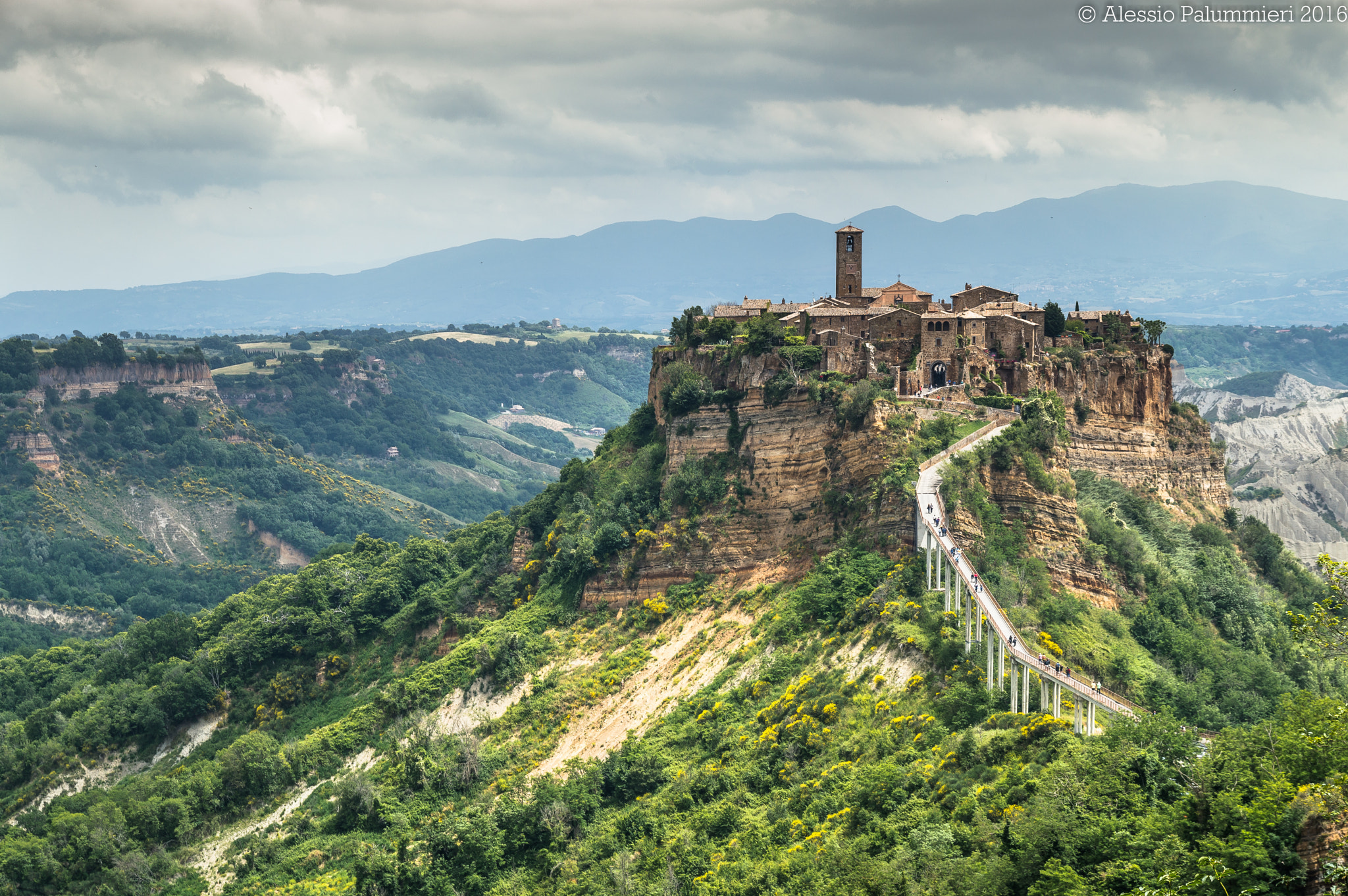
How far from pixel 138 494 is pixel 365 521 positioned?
29638 millimetres

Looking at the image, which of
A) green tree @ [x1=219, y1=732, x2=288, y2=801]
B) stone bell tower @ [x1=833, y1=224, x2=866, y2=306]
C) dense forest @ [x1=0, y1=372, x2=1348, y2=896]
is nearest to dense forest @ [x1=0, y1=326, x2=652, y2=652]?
dense forest @ [x1=0, y1=372, x2=1348, y2=896]

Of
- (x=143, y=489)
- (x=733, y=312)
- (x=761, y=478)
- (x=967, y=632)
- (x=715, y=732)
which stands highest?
(x=733, y=312)

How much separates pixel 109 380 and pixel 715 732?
507ft

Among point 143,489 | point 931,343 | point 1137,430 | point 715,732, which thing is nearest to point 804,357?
point 931,343

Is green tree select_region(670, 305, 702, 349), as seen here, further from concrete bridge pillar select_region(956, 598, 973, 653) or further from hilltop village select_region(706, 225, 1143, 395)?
concrete bridge pillar select_region(956, 598, 973, 653)

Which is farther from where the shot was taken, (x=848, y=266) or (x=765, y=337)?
(x=848, y=266)

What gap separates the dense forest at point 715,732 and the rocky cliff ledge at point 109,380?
343 feet

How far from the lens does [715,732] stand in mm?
55000

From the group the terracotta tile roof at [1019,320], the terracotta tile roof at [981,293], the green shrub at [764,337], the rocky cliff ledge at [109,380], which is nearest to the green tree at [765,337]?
the green shrub at [764,337]

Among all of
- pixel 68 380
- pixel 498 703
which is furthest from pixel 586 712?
pixel 68 380

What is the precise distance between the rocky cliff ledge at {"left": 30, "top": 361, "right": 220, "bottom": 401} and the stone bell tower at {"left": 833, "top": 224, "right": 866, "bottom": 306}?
13237 cm

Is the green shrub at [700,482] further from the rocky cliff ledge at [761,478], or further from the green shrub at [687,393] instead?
the green shrub at [687,393]

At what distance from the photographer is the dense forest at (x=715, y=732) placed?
33.0 m

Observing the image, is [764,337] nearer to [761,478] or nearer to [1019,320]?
[761,478]
